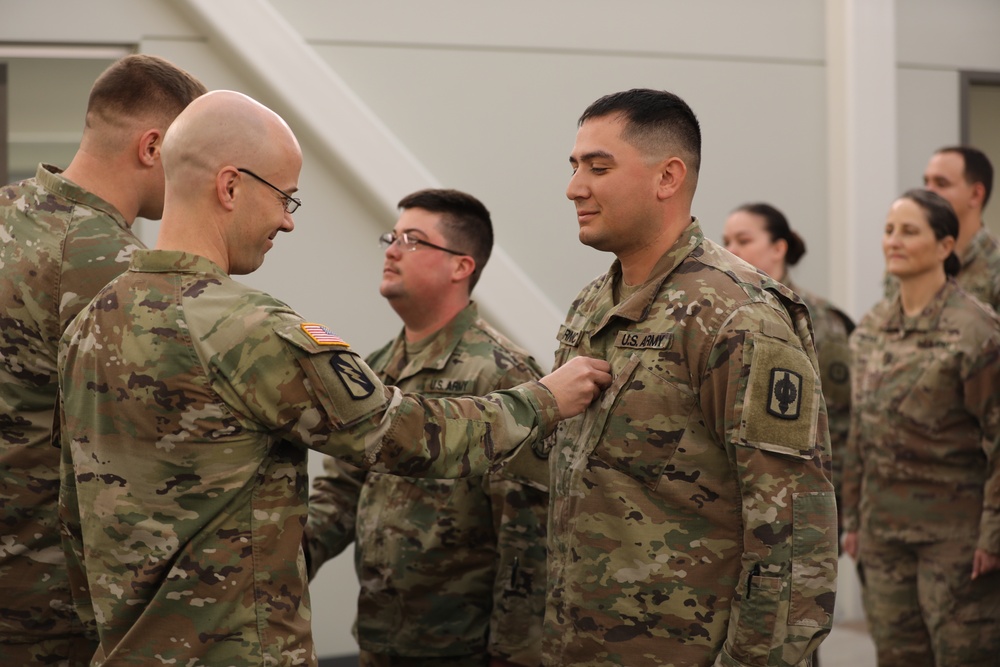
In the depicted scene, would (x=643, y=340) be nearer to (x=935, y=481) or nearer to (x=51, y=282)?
(x=51, y=282)

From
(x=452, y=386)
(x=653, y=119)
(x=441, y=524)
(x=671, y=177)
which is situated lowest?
(x=441, y=524)

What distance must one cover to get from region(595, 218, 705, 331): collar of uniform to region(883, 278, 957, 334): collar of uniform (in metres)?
1.88

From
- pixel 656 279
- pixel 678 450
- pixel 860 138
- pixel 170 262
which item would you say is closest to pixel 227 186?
pixel 170 262

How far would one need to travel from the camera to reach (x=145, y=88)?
2.41 meters

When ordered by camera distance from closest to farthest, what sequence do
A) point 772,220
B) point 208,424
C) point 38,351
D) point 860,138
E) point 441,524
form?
1. point 208,424
2. point 38,351
3. point 441,524
4. point 772,220
5. point 860,138

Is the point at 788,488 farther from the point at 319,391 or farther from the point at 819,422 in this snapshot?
the point at 319,391

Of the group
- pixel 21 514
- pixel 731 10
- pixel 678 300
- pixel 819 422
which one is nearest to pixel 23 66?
pixel 21 514

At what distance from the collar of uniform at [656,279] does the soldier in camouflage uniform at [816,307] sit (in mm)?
2244

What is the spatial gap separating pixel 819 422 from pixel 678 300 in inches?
14.7

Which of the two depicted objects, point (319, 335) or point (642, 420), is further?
point (642, 420)

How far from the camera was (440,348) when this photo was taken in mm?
3135

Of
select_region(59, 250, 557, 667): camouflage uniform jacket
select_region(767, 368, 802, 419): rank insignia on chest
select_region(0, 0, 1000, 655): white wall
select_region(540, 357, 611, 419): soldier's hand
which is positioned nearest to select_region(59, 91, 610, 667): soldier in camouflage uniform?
select_region(59, 250, 557, 667): camouflage uniform jacket

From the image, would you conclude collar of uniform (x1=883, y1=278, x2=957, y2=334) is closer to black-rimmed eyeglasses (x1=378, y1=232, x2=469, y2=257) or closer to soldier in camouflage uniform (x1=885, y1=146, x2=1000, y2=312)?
soldier in camouflage uniform (x1=885, y1=146, x2=1000, y2=312)

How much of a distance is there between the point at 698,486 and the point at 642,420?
172 millimetres
